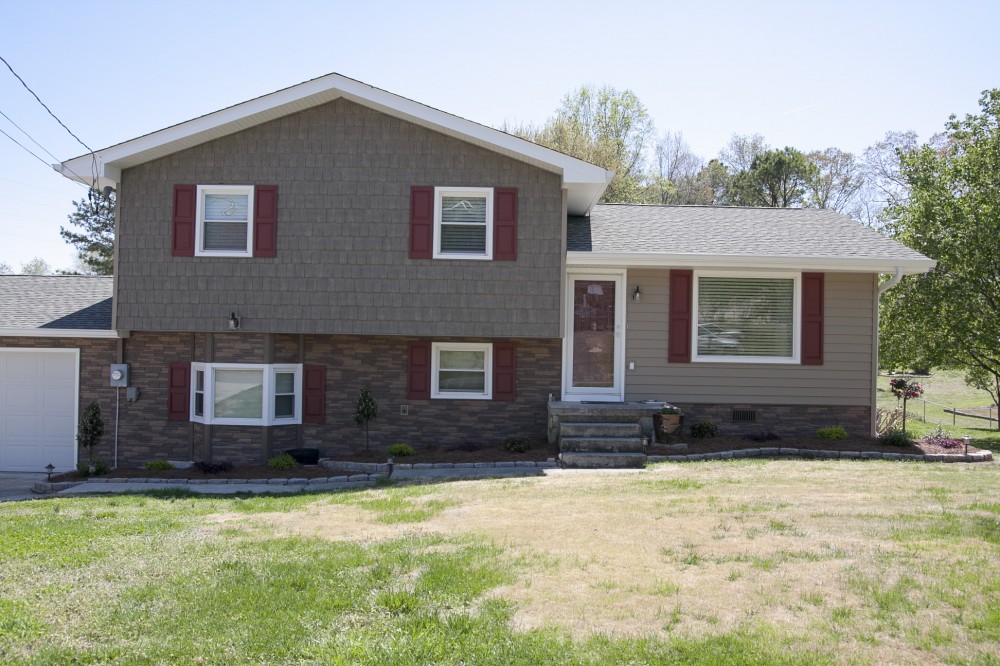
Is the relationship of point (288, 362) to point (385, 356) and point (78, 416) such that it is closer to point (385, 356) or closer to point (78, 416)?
point (385, 356)

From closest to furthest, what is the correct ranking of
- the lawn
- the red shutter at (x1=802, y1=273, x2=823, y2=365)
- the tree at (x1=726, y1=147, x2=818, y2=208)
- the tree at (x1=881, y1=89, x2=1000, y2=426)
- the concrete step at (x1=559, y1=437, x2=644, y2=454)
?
1. the lawn
2. the concrete step at (x1=559, y1=437, x2=644, y2=454)
3. the red shutter at (x1=802, y1=273, x2=823, y2=365)
4. the tree at (x1=881, y1=89, x2=1000, y2=426)
5. the tree at (x1=726, y1=147, x2=818, y2=208)

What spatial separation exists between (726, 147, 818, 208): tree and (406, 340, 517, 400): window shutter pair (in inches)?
1043

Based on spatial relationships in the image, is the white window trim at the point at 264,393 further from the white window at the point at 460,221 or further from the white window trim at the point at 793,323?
the white window trim at the point at 793,323

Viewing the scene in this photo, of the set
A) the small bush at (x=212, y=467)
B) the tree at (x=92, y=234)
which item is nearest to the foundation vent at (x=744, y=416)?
the small bush at (x=212, y=467)

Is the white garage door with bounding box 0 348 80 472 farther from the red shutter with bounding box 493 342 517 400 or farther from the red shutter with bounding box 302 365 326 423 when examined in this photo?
the red shutter with bounding box 493 342 517 400

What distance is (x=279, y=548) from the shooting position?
708cm

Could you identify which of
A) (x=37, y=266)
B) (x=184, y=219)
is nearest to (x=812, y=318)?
(x=184, y=219)

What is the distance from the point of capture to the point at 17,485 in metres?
13.1

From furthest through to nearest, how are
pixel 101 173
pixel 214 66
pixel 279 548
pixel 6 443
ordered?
pixel 214 66, pixel 6 443, pixel 101 173, pixel 279 548

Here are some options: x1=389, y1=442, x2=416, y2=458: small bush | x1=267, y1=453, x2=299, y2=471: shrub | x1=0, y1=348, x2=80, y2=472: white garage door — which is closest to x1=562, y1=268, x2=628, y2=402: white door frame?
x1=389, y1=442, x2=416, y2=458: small bush

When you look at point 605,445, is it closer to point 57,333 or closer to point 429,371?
point 429,371

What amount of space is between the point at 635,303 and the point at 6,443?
37.7ft

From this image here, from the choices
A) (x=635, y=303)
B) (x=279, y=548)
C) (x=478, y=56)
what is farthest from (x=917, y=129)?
(x=279, y=548)

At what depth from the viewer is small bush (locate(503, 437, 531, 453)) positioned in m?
12.9
